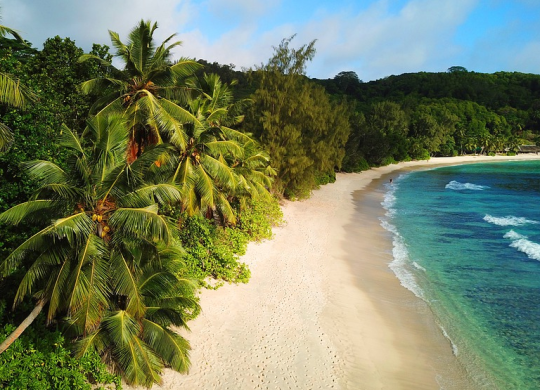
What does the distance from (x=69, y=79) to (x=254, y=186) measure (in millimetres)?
10678

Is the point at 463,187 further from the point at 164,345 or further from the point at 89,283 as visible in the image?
the point at 89,283

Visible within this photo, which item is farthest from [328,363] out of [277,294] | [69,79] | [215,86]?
[69,79]

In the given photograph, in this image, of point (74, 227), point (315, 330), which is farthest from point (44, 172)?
point (315, 330)

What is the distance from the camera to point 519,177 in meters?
65.1

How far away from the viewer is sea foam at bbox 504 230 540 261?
74.0 feet

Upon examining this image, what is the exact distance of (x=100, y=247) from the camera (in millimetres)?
7574

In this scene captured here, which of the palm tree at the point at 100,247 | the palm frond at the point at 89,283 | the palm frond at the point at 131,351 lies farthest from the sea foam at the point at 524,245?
the palm frond at the point at 89,283

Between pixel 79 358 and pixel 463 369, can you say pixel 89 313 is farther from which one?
pixel 463 369

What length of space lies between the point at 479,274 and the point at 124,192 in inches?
738

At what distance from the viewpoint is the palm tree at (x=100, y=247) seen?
7332 millimetres

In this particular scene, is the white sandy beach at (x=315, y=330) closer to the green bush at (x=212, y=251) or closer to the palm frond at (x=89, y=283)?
the green bush at (x=212, y=251)

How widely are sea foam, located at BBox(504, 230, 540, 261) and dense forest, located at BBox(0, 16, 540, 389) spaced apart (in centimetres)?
1527

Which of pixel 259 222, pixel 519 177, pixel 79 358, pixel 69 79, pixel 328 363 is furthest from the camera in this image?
pixel 519 177

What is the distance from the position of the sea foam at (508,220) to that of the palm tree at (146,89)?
2826 centimetres
